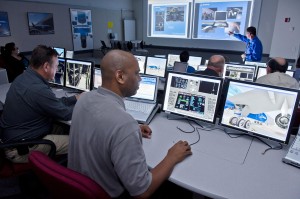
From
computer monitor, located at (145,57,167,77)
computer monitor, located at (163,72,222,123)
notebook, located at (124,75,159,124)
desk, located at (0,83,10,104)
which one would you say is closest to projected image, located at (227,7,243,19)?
computer monitor, located at (145,57,167,77)

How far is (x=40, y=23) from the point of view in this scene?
17.4ft

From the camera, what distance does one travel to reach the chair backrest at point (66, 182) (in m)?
0.76

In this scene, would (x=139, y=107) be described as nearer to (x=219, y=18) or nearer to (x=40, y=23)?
(x=40, y=23)

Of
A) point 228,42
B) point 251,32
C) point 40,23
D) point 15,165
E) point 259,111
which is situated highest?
point 40,23

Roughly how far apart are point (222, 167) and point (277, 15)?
5172 millimetres

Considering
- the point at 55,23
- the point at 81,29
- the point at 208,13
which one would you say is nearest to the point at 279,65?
the point at 208,13

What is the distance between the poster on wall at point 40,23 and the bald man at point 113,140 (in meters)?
5.08

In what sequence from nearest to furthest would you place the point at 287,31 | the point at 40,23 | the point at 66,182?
the point at 66,182 → the point at 287,31 → the point at 40,23

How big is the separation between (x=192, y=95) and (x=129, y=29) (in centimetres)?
671

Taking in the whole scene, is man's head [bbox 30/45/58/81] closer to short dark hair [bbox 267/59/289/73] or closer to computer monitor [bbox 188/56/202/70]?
short dark hair [bbox 267/59/289/73]

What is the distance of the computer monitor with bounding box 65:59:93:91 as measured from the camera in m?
2.33

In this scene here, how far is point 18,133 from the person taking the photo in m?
1.68

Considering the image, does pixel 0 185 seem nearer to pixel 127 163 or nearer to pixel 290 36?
pixel 127 163

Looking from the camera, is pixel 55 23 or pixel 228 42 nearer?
pixel 55 23
